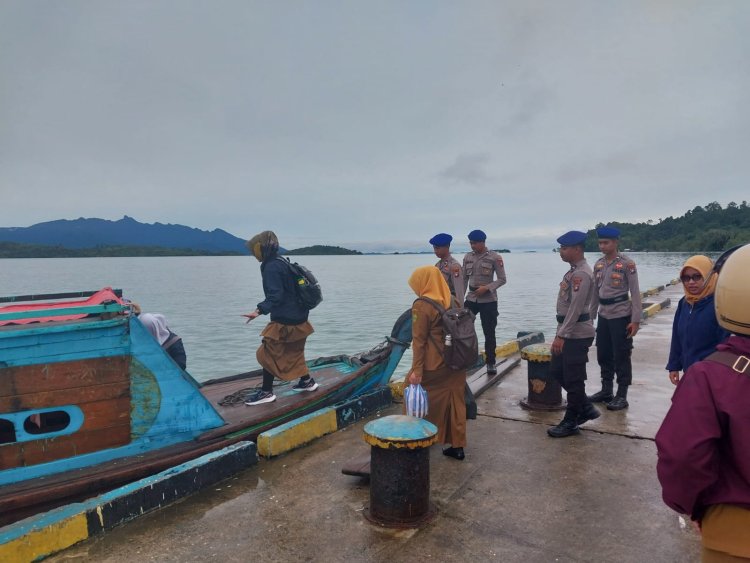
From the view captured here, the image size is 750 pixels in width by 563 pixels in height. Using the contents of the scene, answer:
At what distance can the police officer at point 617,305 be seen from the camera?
5.67m

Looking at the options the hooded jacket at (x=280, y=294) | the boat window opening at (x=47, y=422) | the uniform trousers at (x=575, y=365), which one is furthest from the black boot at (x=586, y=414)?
the boat window opening at (x=47, y=422)

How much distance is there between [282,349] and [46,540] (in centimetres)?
300

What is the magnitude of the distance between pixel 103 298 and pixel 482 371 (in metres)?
5.33

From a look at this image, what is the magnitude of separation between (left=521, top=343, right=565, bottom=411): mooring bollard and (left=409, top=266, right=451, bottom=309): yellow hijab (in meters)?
2.29

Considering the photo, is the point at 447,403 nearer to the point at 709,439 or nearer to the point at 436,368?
the point at 436,368

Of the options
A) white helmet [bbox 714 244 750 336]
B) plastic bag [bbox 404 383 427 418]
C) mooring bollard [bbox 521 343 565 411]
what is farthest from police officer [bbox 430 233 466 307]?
white helmet [bbox 714 244 750 336]

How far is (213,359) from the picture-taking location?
17.5 metres

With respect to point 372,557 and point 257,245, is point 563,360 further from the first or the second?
point 257,245

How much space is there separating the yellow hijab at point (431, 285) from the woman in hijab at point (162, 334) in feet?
8.78

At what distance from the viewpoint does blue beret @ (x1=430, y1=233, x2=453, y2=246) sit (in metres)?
7.11

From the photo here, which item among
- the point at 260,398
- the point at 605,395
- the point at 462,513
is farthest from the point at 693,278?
the point at 260,398

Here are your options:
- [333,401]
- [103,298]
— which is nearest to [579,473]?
[333,401]

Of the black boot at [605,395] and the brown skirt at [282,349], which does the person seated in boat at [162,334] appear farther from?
the black boot at [605,395]

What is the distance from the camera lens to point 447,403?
4.49 meters
